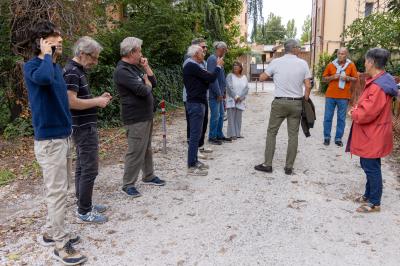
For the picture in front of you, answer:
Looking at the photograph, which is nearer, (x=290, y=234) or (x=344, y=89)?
(x=290, y=234)

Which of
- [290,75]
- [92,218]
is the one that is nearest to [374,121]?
[290,75]

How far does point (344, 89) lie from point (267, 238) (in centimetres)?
444

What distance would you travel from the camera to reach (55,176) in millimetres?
3367

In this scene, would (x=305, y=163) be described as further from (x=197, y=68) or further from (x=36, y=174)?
(x=36, y=174)

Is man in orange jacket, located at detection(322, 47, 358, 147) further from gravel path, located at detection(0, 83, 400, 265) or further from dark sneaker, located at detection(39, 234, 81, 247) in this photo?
dark sneaker, located at detection(39, 234, 81, 247)

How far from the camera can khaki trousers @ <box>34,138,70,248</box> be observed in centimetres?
334

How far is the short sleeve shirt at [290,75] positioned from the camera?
5.65 m

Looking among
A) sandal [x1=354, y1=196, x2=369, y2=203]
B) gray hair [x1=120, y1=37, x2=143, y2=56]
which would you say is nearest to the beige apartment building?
sandal [x1=354, y1=196, x2=369, y2=203]

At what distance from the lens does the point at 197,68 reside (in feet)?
18.4

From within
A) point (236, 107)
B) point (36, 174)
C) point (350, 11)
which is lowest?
point (36, 174)

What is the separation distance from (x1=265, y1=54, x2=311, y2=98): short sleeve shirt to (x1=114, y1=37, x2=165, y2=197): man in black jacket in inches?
74.6

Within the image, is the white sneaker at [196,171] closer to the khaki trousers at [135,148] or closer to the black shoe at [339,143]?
the khaki trousers at [135,148]

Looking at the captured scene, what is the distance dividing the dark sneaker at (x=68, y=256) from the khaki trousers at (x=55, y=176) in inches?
1.9

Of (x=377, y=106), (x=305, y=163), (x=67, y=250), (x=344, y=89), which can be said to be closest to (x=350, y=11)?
(x=344, y=89)
